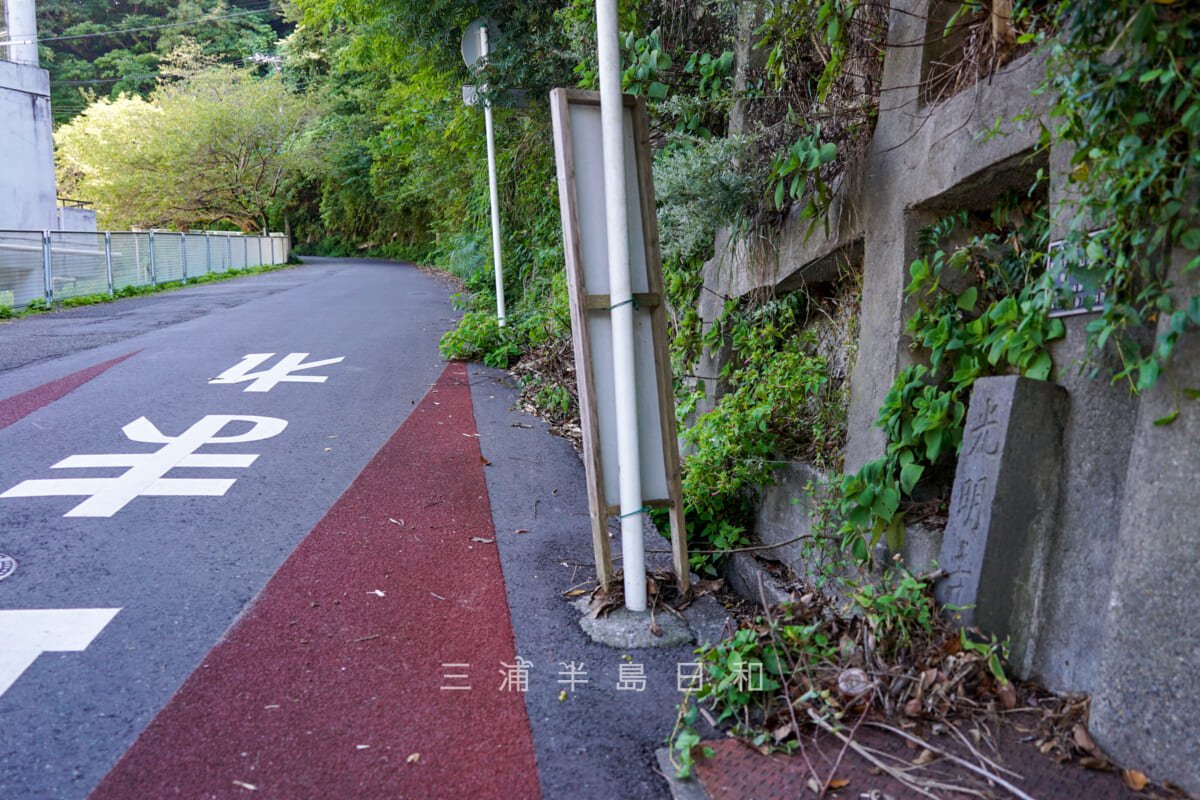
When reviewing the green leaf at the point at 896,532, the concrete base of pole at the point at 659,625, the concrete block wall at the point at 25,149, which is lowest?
the concrete base of pole at the point at 659,625

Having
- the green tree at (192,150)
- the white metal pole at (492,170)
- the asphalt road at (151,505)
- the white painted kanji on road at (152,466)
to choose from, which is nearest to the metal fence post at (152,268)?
the asphalt road at (151,505)

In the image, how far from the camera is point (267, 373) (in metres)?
8.97

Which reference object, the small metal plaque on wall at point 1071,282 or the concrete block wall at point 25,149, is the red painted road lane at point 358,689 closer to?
the small metal plaque on wall at point 1071,282

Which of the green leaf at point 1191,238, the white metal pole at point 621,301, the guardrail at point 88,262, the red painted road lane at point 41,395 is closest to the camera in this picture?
the green leaf at point 1191,238

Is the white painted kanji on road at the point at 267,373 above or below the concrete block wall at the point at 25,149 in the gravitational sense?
below

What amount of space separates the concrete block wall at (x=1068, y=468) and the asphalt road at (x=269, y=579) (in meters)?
1.39

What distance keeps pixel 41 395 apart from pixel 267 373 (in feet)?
6.77

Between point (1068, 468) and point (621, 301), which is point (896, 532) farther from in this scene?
point (621, 301)

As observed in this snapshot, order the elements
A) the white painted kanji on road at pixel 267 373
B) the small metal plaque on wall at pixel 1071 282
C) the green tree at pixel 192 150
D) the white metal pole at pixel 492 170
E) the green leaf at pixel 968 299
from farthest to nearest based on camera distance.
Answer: the green tree at pixel 192 150, the white metal pole at pixel 492 170, the white painted kanji on road at pixel 267 373, the green leaf at pixel 968 299, the small metal plaque on wall at pixel 1071 282

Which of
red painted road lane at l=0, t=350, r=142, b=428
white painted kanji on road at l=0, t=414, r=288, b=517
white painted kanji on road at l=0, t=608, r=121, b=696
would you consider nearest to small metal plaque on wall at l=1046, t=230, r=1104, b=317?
white painted kanji on road at l=0, t=608, r=121, b=696

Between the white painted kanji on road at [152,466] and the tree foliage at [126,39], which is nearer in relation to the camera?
the white painted kanji on road at [152,466]

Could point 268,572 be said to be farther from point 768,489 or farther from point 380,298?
point 380,298

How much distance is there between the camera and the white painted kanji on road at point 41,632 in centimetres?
331

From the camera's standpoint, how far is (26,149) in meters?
24.1
